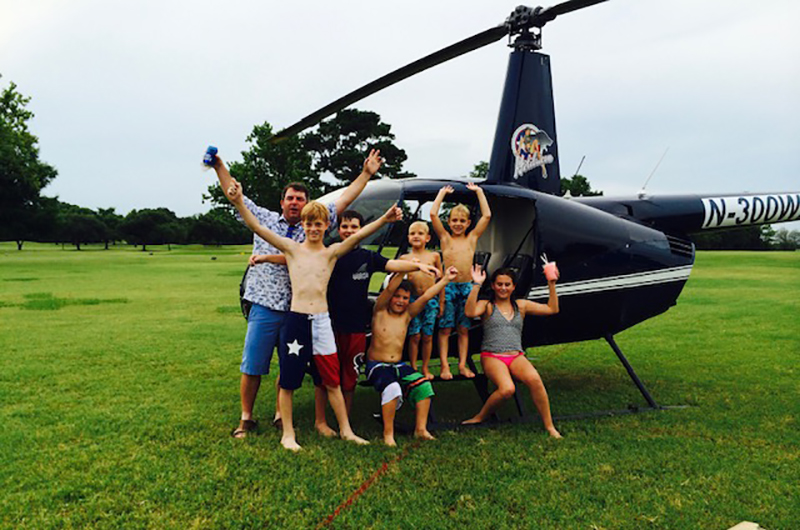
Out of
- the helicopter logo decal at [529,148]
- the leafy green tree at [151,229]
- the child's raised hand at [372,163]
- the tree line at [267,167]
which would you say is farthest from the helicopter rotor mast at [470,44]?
the leafy green tree at [151,229]

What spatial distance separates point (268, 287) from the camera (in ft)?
14.1

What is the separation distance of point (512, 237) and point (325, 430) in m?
2.57

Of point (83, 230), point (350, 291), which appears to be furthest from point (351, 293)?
point (83, 230)

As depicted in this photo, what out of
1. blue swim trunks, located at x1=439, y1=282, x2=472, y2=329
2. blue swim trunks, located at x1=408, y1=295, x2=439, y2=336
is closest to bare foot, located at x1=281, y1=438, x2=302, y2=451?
blue swim trunks, located at x1=408, y1=295, x2=439, y2=336

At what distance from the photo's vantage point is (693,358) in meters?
7.61

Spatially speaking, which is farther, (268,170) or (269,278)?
(268,170)

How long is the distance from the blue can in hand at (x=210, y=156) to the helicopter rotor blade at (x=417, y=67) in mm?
2478

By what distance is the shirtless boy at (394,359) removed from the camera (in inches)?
170

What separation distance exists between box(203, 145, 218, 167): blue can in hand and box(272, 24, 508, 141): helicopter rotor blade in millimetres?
2478

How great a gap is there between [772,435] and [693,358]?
3.19 metres

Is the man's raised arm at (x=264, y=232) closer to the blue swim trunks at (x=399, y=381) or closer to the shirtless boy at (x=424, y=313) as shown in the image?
the shirtless boy at (x=424, y=313)

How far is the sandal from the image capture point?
176 inches

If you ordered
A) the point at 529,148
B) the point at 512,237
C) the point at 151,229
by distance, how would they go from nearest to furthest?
A: the point at 512,237, the point at 529,148, the point at 151,229

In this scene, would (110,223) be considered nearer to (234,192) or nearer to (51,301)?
(51,301)
